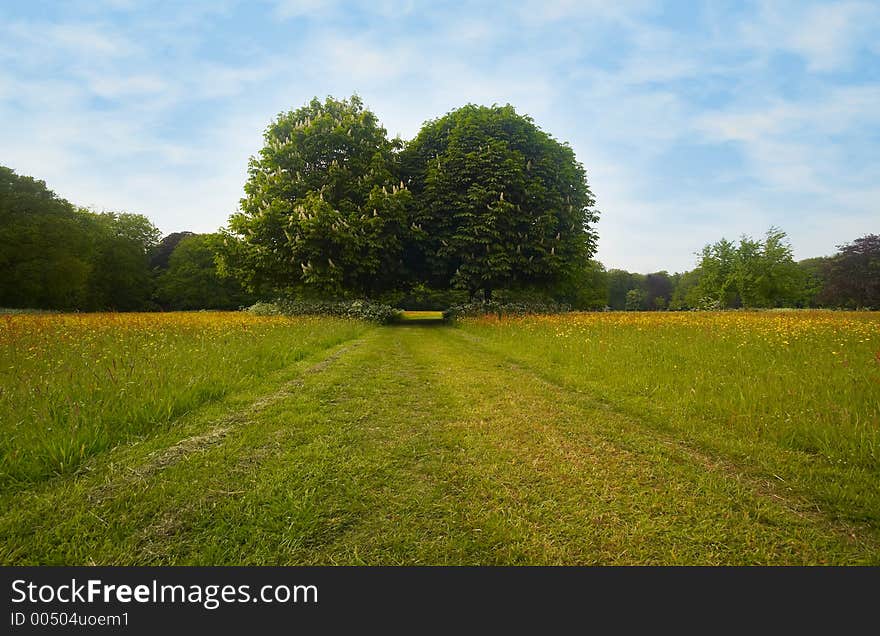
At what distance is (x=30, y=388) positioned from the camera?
455cm

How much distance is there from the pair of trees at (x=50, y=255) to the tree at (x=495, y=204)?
125ft

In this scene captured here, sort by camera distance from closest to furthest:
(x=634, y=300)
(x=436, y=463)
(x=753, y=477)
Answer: (x=753, y=477), (x=436, y=463), (x=634, y=300)

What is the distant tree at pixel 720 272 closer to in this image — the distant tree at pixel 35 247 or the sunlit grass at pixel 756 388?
the sunlit grass at pixel 756 388

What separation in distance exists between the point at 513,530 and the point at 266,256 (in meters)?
22.6

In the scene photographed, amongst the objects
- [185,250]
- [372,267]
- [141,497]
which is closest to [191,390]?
[141,497]

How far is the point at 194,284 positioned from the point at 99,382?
62423mm

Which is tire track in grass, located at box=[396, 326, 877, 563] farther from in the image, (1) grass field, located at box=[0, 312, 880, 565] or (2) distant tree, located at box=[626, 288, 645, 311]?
(2) distant tree, located at box=[626, 288, 645, 311]

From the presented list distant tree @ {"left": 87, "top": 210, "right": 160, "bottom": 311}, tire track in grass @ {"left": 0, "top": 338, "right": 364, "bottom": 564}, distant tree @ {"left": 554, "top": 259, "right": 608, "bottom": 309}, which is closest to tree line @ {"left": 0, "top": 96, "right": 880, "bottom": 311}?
tire track in grass @ {"left": 0, "top": 338, "right": 364, "bottom": 564}

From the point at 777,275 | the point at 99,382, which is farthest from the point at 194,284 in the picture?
the point at 777,275

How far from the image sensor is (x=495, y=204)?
2180cm

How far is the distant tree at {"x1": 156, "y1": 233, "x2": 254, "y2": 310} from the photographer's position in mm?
55969

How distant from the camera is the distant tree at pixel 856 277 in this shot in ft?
160

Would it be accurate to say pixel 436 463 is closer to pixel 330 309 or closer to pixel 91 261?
pixel 330 309

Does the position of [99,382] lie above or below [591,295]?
below
